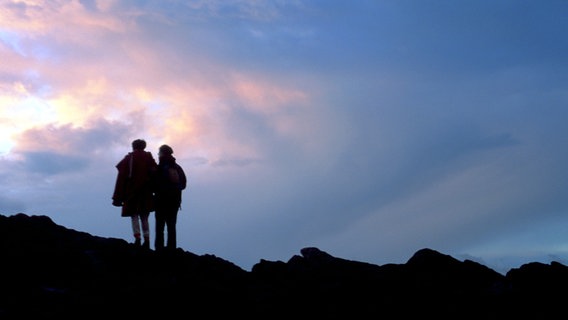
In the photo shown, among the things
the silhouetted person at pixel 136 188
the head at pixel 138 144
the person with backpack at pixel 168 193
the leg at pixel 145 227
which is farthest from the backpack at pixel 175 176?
the leg at pixel 145 227

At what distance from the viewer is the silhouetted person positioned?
1864 cm

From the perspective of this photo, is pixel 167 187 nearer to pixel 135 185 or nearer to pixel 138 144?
pixel 135 185

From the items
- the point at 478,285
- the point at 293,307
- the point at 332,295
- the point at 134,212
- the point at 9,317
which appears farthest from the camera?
the point at 134,212

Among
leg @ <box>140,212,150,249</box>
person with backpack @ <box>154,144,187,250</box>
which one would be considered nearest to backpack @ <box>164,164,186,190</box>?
person with backpack @ <box>154,144,187,250</box>

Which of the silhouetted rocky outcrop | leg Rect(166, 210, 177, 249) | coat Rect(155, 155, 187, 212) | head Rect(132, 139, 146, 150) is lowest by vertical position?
the silhouetted rocky outcrop

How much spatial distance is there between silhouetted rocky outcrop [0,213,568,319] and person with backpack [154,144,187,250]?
25.7 inches

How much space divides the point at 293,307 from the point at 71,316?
4.71 metres

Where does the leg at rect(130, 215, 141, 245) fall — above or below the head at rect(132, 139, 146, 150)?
below

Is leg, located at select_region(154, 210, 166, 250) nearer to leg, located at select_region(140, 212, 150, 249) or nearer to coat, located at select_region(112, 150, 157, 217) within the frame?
leg, located at select_region(140, 212, 150, 249)

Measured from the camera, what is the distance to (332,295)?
1552 cm

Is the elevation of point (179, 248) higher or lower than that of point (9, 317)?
higher

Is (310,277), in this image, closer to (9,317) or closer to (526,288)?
(526,288)

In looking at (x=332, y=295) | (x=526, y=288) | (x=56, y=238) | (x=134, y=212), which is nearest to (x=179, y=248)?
(x=134, y=212)

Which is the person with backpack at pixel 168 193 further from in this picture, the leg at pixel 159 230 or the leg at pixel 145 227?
the leg at pixel 145 227
